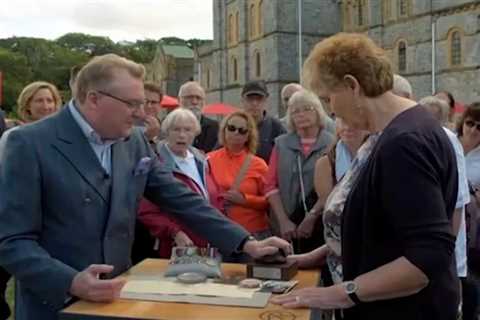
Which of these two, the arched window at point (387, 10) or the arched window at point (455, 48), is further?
the arched window at point (387, 10)

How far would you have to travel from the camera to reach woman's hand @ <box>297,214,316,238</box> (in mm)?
4980

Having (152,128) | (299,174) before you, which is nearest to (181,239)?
(299,174)

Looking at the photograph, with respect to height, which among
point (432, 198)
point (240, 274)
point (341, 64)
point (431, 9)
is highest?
point (431, 9)

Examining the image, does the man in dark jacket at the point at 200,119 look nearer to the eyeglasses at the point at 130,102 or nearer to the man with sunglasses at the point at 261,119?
the man with sunglasses at the point at 261,119

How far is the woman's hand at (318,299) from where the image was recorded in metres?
2.20

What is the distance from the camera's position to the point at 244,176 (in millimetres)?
5340

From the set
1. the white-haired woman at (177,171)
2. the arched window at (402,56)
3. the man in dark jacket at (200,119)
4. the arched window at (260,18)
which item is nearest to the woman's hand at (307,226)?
the white-haired woman at (177,171)

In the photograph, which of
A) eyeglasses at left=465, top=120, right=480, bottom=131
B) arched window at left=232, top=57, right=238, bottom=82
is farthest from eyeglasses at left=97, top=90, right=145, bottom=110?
arched window at left=232, top=57, right=238, bottom=82

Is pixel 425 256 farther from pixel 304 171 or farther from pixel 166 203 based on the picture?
pixel 304 171

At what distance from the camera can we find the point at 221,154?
18.1ft

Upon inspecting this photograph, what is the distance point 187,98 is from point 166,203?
431 cm

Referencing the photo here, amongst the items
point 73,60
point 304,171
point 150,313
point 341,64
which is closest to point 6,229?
point 150,313

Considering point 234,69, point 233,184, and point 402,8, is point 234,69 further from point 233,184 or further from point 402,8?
point 233,184

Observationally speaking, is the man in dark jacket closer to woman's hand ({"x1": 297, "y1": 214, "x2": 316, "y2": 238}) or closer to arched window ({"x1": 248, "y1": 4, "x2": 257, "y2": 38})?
woman's hand ({"x1": 297, "y1": 214, "x2": 316, "y2": 238})
